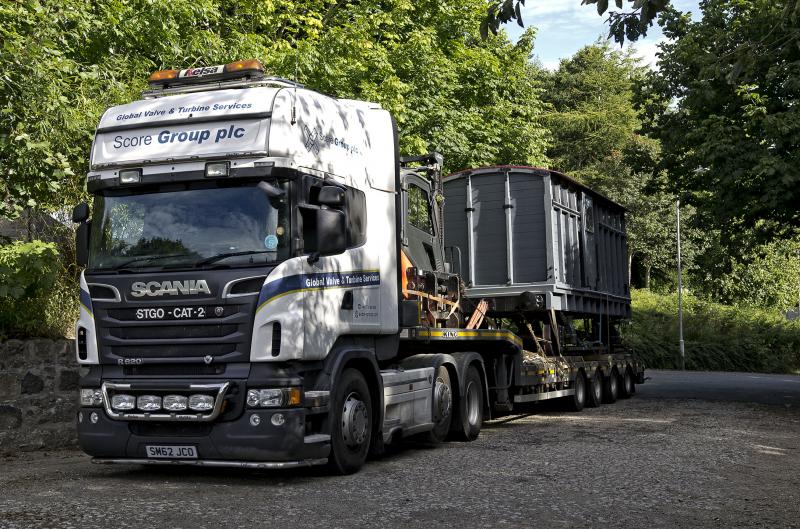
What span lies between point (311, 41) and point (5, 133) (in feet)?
27.8

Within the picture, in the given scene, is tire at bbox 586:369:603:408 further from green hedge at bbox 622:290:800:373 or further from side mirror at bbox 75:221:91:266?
green hedge at bbox 622:290:800:373

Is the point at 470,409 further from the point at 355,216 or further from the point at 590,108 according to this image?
the point at 590,108

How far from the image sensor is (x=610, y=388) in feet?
62.3

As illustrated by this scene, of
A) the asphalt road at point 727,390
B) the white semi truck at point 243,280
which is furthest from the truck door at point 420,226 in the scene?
the asphalt road at point 727,390

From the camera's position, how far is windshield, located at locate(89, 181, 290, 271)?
823cm

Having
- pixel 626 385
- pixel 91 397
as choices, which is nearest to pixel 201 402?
pixel 91 397

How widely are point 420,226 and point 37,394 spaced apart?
5.17m

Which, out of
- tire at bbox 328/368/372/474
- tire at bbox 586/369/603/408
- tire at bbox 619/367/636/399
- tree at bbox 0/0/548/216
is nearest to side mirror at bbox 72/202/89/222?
tree at bbox 0/0/548/216

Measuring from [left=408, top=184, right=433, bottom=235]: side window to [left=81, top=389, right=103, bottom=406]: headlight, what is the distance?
4.17m

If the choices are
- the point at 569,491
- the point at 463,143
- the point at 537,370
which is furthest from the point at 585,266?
the point at 569,491

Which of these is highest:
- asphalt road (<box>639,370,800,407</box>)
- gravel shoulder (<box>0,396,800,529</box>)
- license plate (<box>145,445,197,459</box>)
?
license plate (<box>145,445,197,459</box>)

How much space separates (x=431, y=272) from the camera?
11594mm

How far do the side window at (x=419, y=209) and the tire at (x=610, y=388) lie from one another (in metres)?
8.57

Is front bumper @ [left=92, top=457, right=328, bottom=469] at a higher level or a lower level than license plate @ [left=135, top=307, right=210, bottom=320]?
lower
